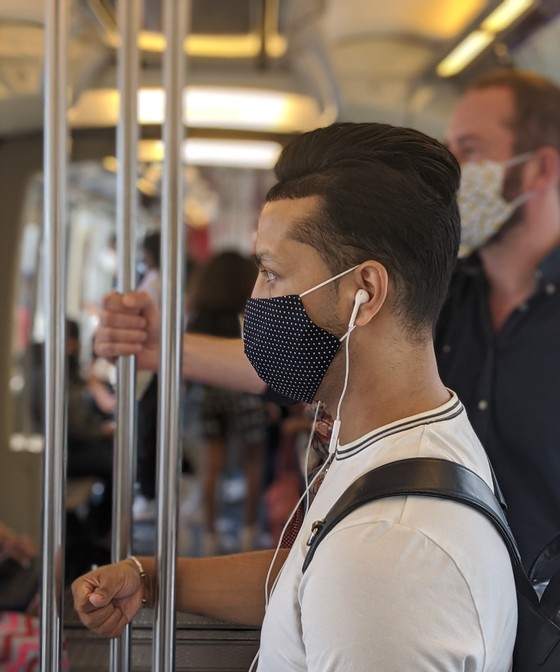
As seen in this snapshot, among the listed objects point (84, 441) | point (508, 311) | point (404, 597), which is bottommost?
point (84, 441)

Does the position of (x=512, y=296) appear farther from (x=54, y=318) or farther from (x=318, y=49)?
(x=318, y=49)

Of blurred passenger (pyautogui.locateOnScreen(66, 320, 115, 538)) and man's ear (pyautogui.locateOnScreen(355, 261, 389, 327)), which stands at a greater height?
man's ear (pyautogui.locateOnScreen(355, 261, 389, 327))

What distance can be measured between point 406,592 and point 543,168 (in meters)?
1.69

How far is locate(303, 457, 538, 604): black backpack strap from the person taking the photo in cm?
96

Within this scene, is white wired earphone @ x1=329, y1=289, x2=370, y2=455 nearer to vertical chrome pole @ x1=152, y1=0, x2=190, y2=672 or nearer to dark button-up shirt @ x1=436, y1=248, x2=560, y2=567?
vertical chrome pole @ x1=152, y1=0, x2=190, y2=672

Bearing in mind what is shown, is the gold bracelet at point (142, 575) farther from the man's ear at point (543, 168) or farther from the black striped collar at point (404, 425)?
the man's ear at point (543, 168)

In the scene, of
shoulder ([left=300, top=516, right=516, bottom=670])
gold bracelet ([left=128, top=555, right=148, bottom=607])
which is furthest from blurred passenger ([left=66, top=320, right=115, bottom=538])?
shoulder ([left=300, top=516, right=516, bottom=670])

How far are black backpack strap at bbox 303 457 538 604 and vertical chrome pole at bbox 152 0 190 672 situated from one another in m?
0.24

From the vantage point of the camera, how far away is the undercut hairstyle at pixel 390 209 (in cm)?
108

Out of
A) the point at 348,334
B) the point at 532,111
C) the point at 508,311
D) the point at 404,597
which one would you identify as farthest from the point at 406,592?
the point at 532,111

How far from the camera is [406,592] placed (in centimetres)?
91

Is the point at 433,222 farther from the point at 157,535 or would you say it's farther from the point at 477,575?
the point at 157,535

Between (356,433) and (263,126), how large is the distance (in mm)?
4611

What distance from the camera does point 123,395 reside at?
121cm
